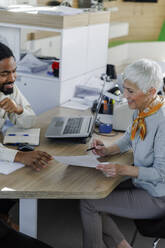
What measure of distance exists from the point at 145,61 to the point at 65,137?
0.68 m

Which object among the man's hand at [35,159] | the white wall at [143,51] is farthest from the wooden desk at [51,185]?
the white wall at [143,51]

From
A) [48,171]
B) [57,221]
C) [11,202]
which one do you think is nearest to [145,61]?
[48,171]

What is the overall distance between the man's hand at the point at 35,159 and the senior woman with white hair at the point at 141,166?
29cm

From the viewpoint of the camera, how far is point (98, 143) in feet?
7.23

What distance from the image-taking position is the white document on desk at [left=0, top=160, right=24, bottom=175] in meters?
1.86

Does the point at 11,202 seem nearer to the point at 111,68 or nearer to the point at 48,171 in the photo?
the point at 48,171

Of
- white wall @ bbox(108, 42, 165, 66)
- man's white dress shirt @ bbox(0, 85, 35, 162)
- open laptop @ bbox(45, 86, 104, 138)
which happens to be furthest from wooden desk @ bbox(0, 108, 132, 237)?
white wall @ bbox(108, 42, 165, 66)

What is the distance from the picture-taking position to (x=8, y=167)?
6.24ft

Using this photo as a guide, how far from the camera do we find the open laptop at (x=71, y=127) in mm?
2283

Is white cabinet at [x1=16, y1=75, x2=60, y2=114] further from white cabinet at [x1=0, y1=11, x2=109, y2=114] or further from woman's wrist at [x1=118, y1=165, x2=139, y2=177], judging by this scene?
woman's wrist at [x1=118, y1=165, x2=139, y2=177]

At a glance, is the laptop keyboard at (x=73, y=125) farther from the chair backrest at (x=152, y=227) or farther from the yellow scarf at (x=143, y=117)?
the chair backrest at (x=152, y=227)

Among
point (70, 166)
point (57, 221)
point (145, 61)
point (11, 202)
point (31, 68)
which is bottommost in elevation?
point (57, 221)

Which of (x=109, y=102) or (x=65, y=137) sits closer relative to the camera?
(x=65, y=137)

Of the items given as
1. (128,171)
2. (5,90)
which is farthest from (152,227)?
(5,90)
